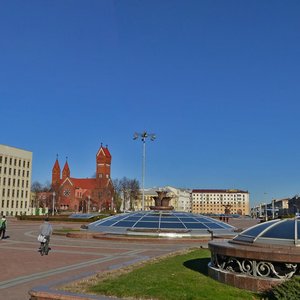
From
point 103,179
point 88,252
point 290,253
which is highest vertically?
point 103,179

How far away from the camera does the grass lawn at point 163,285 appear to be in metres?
6.84

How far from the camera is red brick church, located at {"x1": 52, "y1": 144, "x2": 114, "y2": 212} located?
11038 centimetres

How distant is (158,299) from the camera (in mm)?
6598

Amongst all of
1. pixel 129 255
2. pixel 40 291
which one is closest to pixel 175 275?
pixel 40 291

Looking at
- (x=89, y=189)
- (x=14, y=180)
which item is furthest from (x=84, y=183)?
(x=14, y=180)

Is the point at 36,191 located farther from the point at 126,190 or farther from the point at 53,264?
the point at 53,264

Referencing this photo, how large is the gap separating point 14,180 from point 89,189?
40.8m

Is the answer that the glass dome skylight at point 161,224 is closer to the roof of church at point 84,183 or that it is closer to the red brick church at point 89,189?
the red brick church at point 89,189

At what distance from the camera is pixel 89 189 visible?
123 metres

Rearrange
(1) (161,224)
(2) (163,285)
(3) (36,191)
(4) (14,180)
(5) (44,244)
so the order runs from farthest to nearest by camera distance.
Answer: (3) (36,191) → (4) (14,180) → (1) (161,224) → (5) (44,244) → (2) (163,285)

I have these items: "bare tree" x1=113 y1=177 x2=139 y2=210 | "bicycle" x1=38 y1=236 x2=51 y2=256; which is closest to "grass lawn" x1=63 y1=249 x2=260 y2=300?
"bicycle" x1=38 y1=236 x2=51 y2=256

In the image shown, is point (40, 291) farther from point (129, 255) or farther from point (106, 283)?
point (129, 255)

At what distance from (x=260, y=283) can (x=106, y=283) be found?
296cm

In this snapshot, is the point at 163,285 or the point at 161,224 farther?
the point at 161,224
